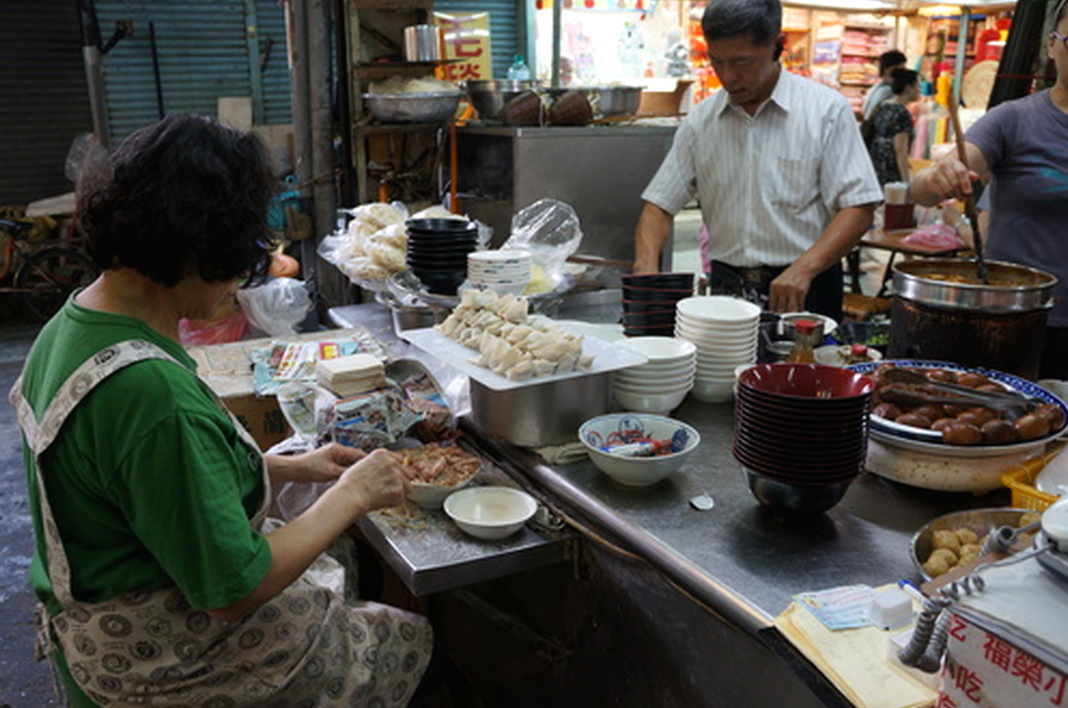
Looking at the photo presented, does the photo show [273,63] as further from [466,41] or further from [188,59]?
[466,41]

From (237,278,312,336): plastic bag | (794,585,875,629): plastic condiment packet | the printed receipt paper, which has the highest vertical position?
(794,585,875,629): plastic condiment packet

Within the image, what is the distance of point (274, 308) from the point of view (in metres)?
3.98

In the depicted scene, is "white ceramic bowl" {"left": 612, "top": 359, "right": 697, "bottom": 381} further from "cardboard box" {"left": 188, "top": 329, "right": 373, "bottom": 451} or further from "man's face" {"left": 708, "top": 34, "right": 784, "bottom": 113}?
"man's face" {"left": 708, "top": 34, "right": 784, "bottom": 113}

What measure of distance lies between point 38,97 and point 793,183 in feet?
24.4

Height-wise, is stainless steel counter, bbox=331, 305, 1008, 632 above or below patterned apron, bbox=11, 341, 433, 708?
above

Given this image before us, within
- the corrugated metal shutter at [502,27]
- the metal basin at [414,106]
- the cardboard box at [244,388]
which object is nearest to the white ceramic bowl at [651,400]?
the cardboard box at [244,388]

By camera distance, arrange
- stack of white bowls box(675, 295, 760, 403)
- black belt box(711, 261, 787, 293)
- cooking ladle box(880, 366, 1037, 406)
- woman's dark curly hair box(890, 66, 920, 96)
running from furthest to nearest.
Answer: woman's dark curly hair box(890, 66, 920, 96) < black belt box(711, 261, 787, 293) < stack of white bowls box(675, 295, 760, 403) < cooking ladle box(880, 366, 1037, 406)

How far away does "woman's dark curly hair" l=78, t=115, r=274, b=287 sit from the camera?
1334 millimetres

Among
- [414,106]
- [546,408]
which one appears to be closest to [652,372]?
[546,408]

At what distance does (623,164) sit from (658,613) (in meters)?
3.12

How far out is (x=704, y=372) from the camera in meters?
2.19

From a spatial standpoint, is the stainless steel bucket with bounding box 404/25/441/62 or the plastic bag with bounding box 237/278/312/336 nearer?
the plastic bag with bounding box 237/278/312/336

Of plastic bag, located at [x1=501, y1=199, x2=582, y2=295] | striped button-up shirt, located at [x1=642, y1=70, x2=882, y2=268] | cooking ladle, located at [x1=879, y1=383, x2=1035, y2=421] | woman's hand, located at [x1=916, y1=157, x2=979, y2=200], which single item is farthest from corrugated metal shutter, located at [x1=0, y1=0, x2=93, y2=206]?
cooking ladle, located at [x1=879, y1=383, x2=1035, y2=421]

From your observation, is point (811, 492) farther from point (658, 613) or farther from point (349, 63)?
point (349, 63)
